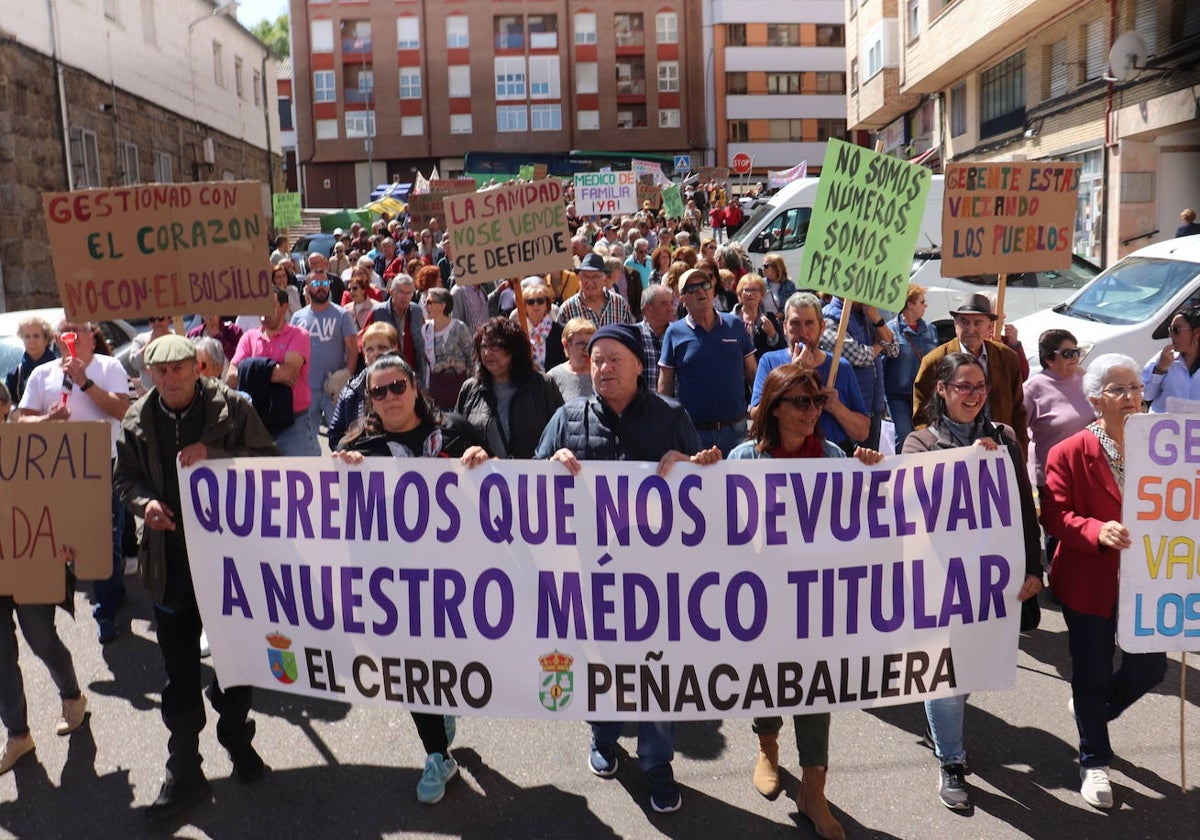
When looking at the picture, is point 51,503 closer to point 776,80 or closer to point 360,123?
point 360,123

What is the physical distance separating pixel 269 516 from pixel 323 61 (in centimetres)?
6302

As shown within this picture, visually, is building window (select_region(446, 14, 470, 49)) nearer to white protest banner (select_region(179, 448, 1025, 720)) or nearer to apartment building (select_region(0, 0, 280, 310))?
apartment building (select_region(0, 0, 280, 310))

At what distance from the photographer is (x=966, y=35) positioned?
24453 mm

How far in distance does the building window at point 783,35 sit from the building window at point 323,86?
24.4m

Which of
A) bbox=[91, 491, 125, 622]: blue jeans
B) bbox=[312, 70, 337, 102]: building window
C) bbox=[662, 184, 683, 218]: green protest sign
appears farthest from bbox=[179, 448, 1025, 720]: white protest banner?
bbox=[312, 70, 337, 102]: building window

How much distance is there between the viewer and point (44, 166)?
19.2 meters

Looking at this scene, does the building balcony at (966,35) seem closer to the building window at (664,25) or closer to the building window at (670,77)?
the building window at (670,77)

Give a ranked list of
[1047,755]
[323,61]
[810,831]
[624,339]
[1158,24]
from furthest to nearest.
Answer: [323,61] < [1158,24] < [1047,755] < [624,339] < [810,831]

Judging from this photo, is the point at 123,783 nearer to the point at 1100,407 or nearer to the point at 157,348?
Result: the point at 157,348

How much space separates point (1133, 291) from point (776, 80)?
5957 centimetres

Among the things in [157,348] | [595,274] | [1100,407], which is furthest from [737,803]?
[595,274]

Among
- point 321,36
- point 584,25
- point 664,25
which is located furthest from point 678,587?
point 664,25

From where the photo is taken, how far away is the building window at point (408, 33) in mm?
62312

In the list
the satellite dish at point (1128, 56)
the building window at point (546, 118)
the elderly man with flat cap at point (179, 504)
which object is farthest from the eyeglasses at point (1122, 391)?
the building window at point (546, 118)
